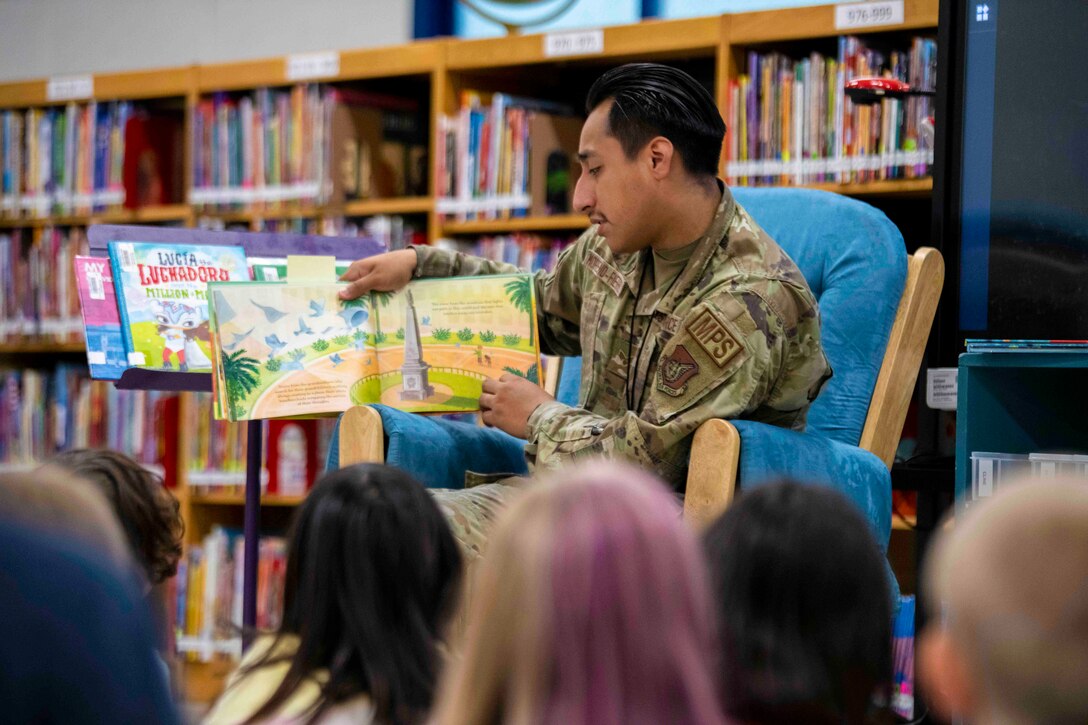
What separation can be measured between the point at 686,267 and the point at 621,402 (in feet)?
0.94

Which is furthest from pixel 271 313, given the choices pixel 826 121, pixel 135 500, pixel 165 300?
pixel 826 121

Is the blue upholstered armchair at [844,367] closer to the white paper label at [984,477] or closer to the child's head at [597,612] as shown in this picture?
the white paper label at [984,477]

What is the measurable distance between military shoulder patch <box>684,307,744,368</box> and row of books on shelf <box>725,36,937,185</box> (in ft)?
4.46

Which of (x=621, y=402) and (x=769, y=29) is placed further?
(x=769, y=29)

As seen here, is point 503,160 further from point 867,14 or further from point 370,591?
point 370,591

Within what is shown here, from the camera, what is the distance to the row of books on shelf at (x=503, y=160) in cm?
409

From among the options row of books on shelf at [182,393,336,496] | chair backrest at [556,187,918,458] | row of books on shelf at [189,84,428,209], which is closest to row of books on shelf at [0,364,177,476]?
row of books on shelf at [182,393,336,496]

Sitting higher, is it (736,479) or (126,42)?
(126,42)

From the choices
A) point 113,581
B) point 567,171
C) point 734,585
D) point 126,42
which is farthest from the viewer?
point 126,42

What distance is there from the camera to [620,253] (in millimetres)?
→ 2602

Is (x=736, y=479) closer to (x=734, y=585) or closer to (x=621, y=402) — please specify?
(x=621, y=402)

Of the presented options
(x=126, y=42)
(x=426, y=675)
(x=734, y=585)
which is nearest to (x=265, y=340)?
(x=426, y=675)

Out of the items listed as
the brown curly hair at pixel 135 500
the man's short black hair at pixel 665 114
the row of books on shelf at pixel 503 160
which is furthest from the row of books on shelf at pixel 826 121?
the brown curly hair at pixel 135 500

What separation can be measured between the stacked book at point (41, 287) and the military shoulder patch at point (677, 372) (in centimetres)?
292
